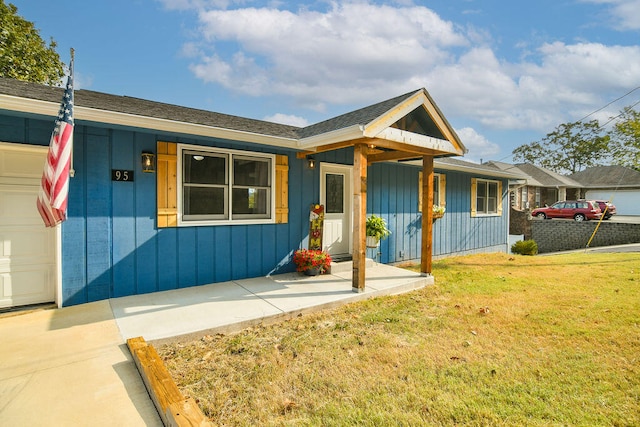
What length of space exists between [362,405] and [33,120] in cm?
473

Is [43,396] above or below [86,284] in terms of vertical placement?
below

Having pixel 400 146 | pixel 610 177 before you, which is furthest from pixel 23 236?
pixel 610 177

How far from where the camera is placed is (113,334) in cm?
313

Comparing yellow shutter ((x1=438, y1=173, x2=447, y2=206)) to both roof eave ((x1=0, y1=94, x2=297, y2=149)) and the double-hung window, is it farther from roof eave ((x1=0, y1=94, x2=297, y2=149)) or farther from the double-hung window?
roof eave ((x1=0, y1=94, x2=297, y2=149))

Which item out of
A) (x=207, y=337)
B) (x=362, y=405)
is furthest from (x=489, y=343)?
(x=207, y=337)

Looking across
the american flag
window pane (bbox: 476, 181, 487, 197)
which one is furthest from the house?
window pane (bbox: 476, 181, 487, 197)

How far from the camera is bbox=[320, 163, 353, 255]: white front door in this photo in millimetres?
6367

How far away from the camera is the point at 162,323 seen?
337cm

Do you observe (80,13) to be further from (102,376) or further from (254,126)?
(102,376)

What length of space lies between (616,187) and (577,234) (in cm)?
1552

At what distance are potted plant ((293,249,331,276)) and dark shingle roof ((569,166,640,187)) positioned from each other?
31204mm

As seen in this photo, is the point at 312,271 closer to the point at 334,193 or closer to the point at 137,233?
the point at 334,193

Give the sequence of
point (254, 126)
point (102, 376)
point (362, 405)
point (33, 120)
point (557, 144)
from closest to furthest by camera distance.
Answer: point (362, 405)
point (102, 376)
point (33, 120)
point (254, 126)
point (557, 144)

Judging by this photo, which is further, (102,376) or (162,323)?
(162,323)
